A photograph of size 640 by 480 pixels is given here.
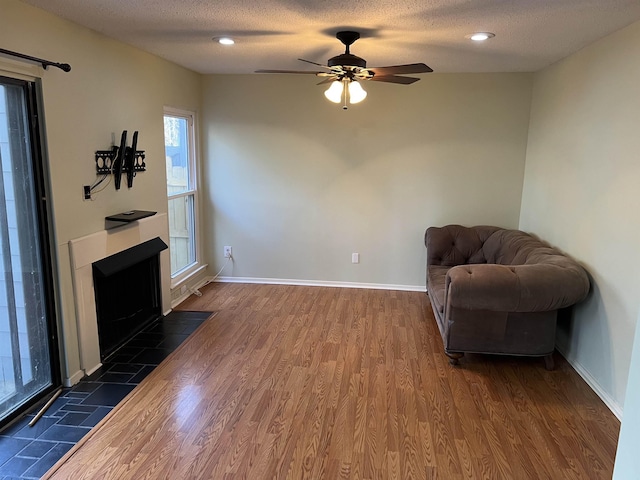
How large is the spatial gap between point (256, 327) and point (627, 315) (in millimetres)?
2802

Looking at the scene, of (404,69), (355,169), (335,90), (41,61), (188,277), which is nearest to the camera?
(41,61)

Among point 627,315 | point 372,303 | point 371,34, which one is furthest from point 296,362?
point 371,34

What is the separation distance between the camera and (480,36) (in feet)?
10.2

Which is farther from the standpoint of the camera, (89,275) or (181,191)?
(181,191)

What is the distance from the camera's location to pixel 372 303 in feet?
15.6

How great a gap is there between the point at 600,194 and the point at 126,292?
11.9 feet

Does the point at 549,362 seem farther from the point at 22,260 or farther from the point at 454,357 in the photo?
the point at 22,260

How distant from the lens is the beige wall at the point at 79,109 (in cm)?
264

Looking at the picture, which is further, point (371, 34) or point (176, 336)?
point (176, 336)

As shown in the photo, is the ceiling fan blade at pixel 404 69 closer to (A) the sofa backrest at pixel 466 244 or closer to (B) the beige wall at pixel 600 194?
(B) the beige wall at pixel 600 194

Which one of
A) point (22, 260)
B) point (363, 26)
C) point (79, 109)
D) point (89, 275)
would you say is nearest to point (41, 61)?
point (79, 109)

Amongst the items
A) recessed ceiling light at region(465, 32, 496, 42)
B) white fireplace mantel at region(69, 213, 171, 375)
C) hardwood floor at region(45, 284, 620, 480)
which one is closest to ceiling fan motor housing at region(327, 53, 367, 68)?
recessed ceiling light at region(465, 32, 496, 42)

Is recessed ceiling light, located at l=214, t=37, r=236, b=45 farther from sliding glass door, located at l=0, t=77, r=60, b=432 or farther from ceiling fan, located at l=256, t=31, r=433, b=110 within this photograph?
sliding glass door, located at l=0, t=77, r=60, b=432

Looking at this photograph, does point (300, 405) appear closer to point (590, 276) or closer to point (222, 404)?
point (222, 404)
